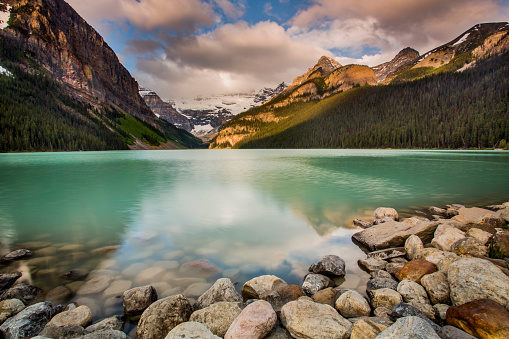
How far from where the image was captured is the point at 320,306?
4996mm

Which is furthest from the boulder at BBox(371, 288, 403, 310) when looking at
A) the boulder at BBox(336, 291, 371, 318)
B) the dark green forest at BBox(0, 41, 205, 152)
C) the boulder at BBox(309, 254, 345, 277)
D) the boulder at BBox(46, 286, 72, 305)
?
the dark green forest at BBox(0, 41, 205, 152)

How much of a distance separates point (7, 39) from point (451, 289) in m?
247

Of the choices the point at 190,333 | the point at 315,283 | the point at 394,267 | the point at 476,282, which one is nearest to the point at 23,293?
the point at 190,333

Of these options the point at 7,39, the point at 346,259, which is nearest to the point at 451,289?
the point at 346,259

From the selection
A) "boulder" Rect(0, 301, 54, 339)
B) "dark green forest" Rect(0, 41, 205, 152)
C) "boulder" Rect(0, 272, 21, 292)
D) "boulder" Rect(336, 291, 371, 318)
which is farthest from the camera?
"dark green forest" Rect(0, 41, 205, 152)

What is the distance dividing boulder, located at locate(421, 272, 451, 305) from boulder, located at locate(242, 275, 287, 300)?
339 cm

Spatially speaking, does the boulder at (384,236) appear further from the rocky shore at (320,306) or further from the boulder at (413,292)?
the boulder at (413,292)

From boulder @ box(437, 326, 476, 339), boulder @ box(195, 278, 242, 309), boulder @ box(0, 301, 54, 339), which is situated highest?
boulder @ box(437, 326, 476, 339)

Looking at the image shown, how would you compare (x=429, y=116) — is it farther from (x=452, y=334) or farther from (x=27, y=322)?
(x=27, y=322)

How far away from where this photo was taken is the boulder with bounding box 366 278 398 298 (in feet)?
20.5

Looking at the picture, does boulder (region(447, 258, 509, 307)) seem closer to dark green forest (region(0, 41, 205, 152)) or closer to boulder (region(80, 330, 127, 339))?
boulder (region(80, 330, 127, 339))

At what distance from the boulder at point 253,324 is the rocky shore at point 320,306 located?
0.02 metres

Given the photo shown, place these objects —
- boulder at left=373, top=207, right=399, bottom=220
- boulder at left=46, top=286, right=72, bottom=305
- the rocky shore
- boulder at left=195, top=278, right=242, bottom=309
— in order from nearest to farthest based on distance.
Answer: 1. the rocky shore
2. boulder at left=195, top=278, right=242, bottom=309
3. boulder at left=46, top=286, right=72, bottom=305
4. boulder at left=373, top=207, right=399, bottom=220

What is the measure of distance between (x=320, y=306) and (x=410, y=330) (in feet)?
5.62
